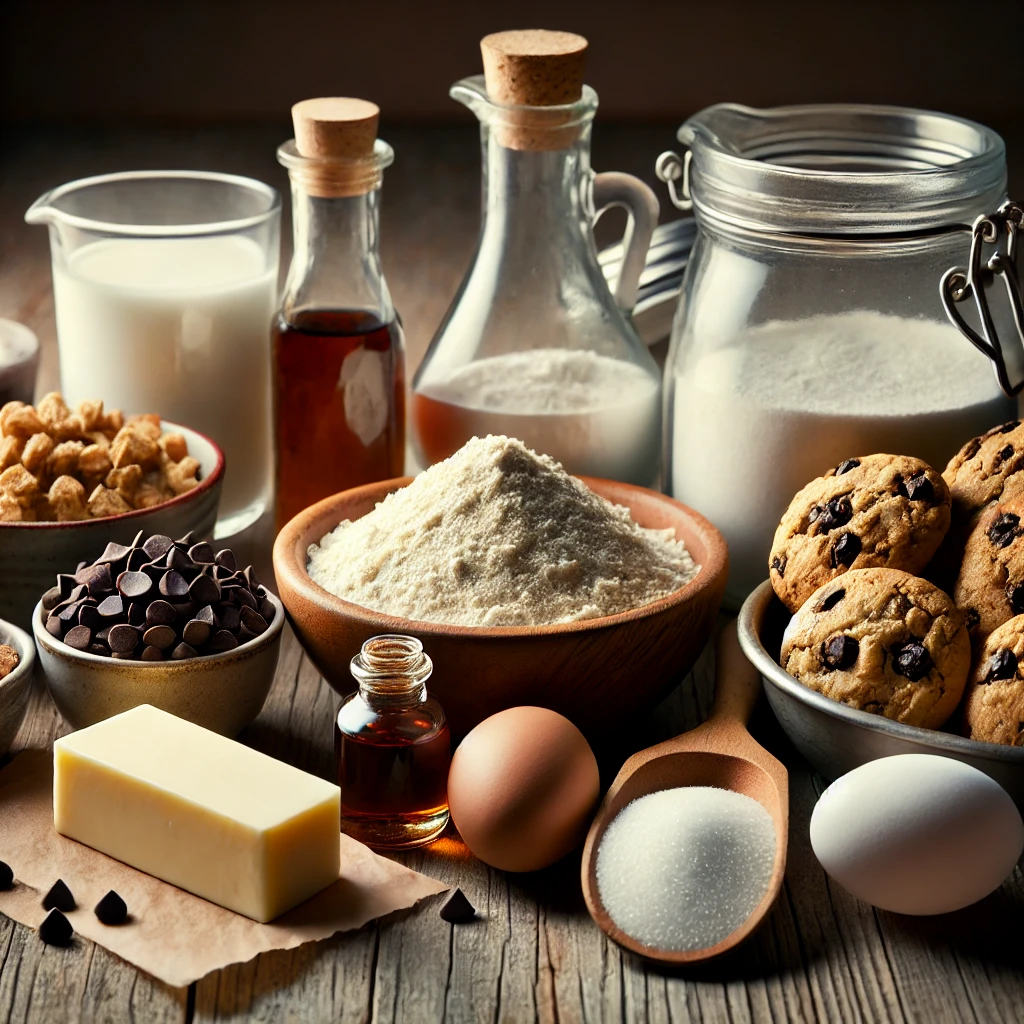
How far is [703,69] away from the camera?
385 centimetres

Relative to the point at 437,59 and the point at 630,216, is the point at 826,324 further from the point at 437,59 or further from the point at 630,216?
the point at 437,59

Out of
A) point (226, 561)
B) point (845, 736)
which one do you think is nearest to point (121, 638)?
point (226, 561)

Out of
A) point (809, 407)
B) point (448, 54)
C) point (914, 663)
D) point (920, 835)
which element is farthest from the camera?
point (448, 54)

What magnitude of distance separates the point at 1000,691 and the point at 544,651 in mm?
330

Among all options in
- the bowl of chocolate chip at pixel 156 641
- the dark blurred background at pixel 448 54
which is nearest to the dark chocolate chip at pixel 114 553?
the bowl of chocolate chip at pixel 156 641

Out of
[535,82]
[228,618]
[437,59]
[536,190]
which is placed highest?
[535,82]

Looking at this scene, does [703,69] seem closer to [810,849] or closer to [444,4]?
[444,4]

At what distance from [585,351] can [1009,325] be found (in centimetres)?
43

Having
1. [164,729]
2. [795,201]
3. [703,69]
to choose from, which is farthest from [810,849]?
[703,69]

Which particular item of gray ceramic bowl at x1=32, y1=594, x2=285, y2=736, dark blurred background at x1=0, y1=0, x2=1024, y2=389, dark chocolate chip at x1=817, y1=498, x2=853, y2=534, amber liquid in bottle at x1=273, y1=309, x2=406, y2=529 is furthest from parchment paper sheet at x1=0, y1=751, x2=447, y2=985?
dark blurred background at x1=0, y1=0, x2=1024, y2=389

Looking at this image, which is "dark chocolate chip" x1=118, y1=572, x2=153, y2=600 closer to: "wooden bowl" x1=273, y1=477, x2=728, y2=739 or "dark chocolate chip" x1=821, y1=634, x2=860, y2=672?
"wooden bowl" x1=273, y1=477, x2=728, y2=739

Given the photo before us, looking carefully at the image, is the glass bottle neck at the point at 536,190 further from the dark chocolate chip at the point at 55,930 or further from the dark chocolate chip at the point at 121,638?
the dark chocolate chip at the point at 55,930

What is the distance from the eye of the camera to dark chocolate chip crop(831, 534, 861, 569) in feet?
3.91

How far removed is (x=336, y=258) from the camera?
154 centimetres
